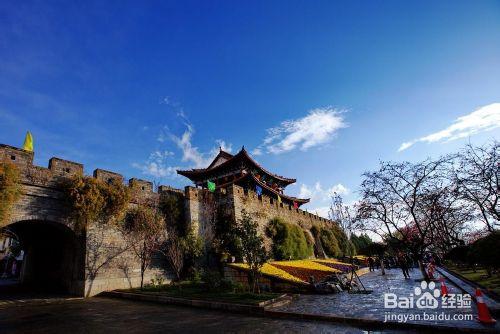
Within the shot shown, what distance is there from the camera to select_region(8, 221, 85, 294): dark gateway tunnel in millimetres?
13359

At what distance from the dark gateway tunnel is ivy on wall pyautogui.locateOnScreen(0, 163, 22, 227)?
1752 mm

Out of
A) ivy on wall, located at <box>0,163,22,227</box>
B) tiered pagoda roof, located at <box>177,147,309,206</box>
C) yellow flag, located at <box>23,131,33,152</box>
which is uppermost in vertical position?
tiered pagoda roof, located at <box>177,147,309,206</box>

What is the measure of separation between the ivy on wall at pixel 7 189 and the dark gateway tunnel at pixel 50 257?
175cm

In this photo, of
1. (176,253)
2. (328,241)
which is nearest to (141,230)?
(176,253)

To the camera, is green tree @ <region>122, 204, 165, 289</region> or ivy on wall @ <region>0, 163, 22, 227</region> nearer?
ivy on wall @ <region>0, 163, 22, 227</region>

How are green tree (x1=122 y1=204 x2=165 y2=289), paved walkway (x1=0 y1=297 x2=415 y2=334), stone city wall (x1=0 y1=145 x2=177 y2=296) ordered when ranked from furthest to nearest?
1. green tree (x1=122 y1=204 x2=165 y2=289)
2. stone city wall (x1=0 y1=145 x2=177 y2=296)
3. paved walkway (x1=0 y1=297 x2=415 y2=334)

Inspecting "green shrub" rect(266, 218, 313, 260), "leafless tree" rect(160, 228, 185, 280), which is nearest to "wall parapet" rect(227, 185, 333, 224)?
"green shrub" rect(266, 218, 313, 260)

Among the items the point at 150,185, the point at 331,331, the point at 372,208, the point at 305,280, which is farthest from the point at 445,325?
the point at 150,185

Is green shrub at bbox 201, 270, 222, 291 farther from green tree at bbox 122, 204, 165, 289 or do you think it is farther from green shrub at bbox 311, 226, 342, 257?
green shrub at bbox 311, 226, 342, 257

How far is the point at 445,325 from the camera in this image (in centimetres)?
573

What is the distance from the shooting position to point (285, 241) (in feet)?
70.1

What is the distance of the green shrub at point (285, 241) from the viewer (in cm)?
2069

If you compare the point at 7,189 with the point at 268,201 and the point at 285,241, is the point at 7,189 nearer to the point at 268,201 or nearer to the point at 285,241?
the point at 268,201

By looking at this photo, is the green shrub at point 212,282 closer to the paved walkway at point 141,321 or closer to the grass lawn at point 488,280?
the paved walkway at point 141,321
